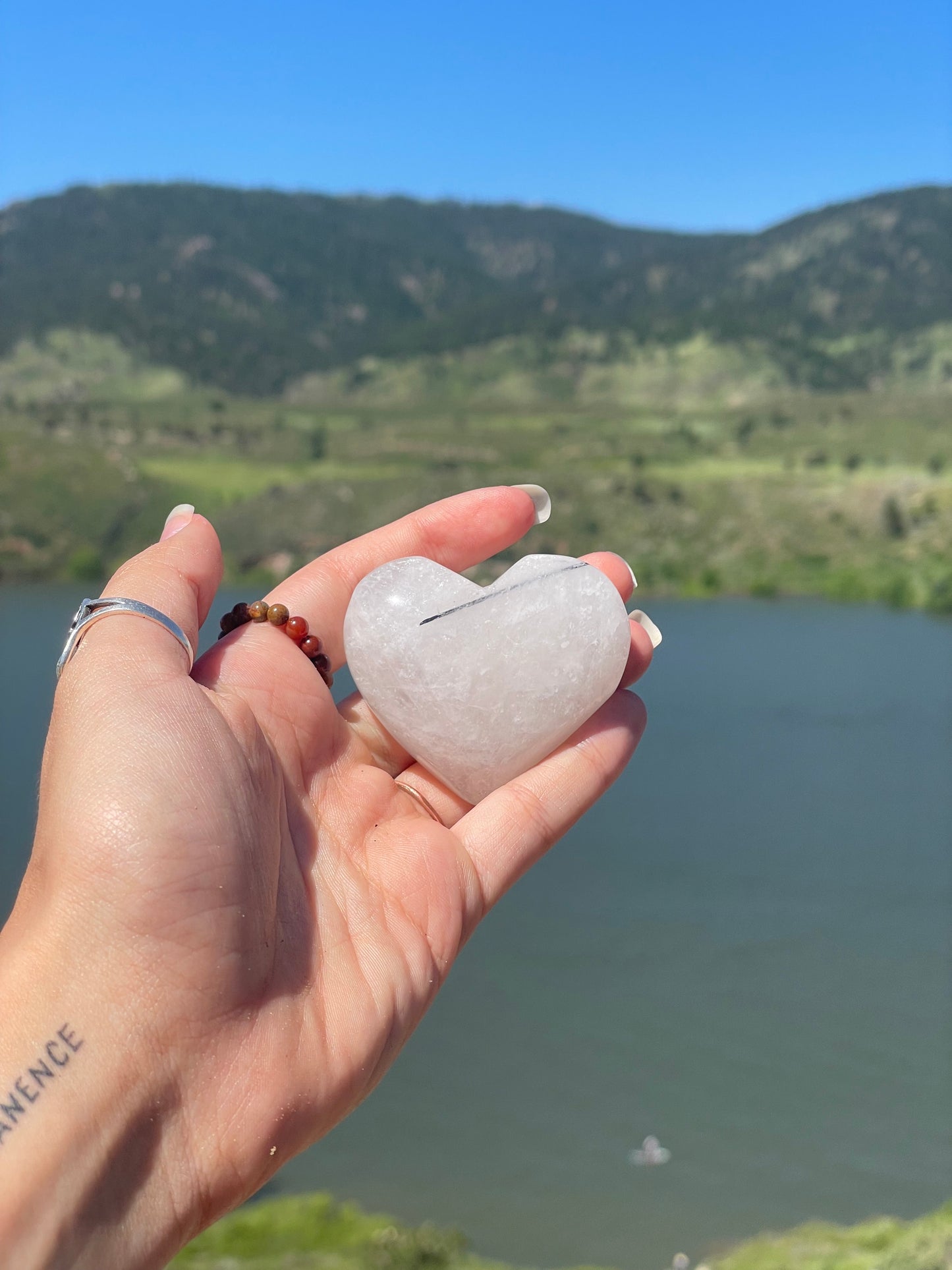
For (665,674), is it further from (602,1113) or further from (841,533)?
(841,533)

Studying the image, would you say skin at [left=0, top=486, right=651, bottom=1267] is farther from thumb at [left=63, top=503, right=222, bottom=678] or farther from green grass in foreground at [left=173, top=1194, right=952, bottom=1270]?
green grass in foreground at [left=173, top=1194, right=952, bottom=1270]

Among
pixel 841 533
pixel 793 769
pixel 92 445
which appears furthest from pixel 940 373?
pixel 793 769

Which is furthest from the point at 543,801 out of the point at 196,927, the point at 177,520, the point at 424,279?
the point at 424,279

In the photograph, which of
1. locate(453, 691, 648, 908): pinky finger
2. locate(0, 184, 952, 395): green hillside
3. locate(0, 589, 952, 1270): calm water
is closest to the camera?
locate(453, 691, 648, 908): pinky finger

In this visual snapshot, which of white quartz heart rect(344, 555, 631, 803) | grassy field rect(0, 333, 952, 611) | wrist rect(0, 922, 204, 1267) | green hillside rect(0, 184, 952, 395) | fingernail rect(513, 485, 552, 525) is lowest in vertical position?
grassy field rect(0, 333, 952, 611)

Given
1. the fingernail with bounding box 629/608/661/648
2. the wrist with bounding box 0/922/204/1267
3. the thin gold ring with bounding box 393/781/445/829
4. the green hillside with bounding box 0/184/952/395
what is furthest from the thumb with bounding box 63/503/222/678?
the green hillside with bounding box 0/184/952/395

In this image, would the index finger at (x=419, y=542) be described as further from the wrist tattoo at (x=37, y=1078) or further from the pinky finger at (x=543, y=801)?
the wrist tattoo at (x=37, y=1078)
